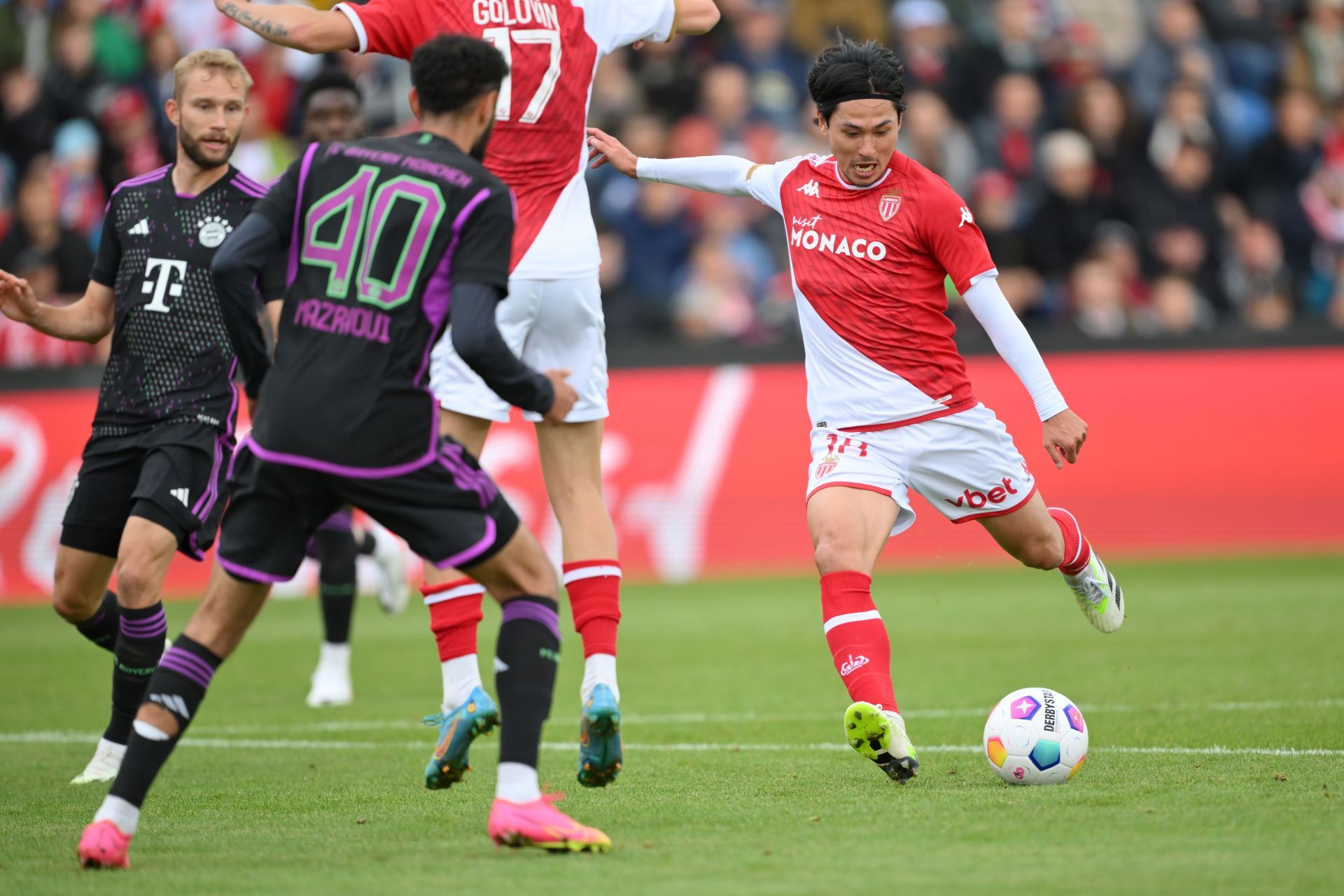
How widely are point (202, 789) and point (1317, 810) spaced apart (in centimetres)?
401

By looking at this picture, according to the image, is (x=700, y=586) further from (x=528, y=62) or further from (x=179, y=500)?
(x=528, y=62)

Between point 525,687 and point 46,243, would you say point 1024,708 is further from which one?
point 46,243

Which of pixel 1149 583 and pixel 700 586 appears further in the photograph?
pixel 700 586

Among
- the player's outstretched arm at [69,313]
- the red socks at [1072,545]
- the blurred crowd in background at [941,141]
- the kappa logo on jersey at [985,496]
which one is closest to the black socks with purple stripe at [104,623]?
the player's outstretched arm at [69,313]

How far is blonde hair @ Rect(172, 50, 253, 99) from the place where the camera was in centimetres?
711

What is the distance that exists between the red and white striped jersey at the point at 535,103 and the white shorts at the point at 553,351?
7 centimetres

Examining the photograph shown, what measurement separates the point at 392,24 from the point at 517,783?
2.64 m

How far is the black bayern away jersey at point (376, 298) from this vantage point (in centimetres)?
491

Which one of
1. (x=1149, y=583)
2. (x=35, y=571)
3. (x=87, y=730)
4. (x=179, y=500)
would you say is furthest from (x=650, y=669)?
(x=35, y=571)

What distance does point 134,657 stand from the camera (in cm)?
707

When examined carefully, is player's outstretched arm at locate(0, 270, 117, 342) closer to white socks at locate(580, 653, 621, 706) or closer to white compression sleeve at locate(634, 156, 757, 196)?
white compression sleeve at locate(634, 156, 757, 196)

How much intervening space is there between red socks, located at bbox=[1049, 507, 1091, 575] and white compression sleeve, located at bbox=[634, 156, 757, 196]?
1.88m

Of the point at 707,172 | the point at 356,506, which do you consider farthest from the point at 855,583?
the point at 356,506

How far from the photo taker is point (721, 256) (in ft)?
55.5
